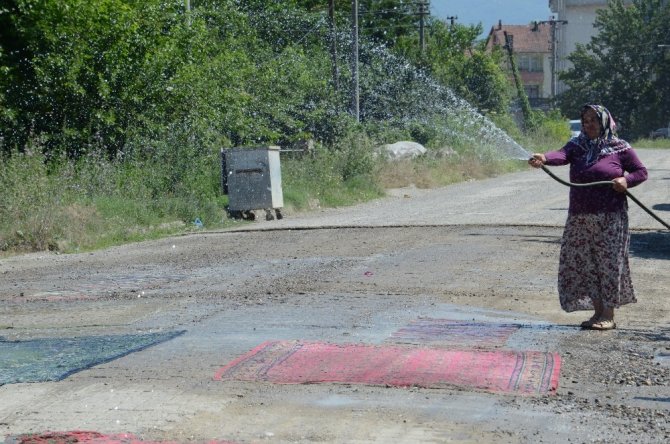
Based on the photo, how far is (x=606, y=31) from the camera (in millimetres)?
82938

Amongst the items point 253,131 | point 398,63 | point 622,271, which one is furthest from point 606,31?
point 622,271

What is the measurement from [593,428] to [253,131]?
23.4 metres

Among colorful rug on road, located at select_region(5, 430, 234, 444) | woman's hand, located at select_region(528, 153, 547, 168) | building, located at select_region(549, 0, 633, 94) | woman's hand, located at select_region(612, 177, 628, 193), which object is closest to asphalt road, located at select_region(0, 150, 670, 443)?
colorful rug on road, located at select_region(5, 430, 234, 444)

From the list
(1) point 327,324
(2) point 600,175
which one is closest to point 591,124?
(2) point 600,175

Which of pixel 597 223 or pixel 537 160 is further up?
pixel 537 160

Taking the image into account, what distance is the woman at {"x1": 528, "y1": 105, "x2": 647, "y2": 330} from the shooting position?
8.48m

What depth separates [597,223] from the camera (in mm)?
8531

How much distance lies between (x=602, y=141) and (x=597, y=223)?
0.64 metres

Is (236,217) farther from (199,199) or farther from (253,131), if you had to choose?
(253,131)

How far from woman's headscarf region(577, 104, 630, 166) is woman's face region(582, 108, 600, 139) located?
23 mm

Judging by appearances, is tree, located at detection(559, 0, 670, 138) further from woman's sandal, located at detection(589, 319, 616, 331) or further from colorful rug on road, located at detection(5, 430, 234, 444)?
colorful rug on road, located at detection(5, 430, 234, 444)

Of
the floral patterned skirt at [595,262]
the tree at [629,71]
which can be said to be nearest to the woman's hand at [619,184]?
the floral patterned skirt at [595,262]

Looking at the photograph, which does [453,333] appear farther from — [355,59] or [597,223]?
[355,59]

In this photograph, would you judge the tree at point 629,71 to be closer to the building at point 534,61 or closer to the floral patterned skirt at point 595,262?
the building at point 534,61
